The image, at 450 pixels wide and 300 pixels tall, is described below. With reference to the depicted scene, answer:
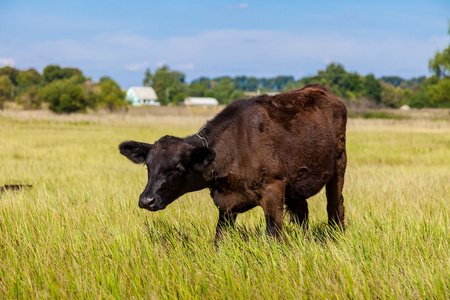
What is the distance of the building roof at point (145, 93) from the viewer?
5192 inches

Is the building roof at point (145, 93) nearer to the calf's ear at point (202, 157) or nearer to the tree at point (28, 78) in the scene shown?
the tree at point (28, 78)

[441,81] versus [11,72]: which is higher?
[11,72]

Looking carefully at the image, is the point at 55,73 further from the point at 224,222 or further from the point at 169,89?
the point at 224,222

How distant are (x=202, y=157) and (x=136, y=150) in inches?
27.6

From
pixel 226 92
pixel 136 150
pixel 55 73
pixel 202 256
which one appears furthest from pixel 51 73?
pixel 202 256

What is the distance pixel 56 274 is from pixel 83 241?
30.8 inches

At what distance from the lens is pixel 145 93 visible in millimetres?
133500

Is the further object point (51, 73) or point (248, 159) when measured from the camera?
point (51, 73)

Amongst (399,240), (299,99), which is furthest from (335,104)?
(399,240)

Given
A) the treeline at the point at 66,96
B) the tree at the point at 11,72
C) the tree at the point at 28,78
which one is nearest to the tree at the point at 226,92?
the treeline at the point at 66,96

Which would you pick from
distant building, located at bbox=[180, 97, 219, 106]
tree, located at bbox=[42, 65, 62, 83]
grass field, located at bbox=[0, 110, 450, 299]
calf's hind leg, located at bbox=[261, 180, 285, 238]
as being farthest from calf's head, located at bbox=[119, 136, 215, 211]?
tree, located at bbox=[42, 65, 62, 83]

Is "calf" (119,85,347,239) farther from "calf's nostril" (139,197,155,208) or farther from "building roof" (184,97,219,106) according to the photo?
"building roof" (184,97,219,106)

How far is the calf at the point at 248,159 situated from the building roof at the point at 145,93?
420ft

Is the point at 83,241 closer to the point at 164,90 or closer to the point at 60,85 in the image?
the point at 60,85
